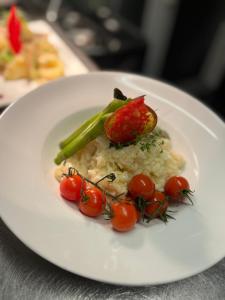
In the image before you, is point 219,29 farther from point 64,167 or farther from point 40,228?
point 40,228

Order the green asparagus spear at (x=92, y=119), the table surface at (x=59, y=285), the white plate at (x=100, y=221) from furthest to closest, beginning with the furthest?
1. the green asparagus spear at (x=92, y=119)
2. the table surface at (x=59, y=285)
3. the white plate at (x=100, y=221)

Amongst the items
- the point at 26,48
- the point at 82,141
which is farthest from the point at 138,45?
the point at 82,141

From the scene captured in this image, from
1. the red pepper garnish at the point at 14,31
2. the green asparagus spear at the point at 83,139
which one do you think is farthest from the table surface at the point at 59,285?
the red pepper garnish at the point at 14,31

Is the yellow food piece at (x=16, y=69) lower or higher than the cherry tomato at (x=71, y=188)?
lower

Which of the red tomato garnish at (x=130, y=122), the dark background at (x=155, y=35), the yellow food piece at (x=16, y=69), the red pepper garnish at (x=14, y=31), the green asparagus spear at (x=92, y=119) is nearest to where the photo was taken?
the red tomato garnish at (x=130, y=122)

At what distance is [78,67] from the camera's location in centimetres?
216

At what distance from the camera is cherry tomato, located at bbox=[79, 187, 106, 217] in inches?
49.3

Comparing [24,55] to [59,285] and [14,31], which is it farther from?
[59,285]

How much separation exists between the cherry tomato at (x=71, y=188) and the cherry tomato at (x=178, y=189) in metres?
0.33

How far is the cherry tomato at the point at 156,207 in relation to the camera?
4.24 feet

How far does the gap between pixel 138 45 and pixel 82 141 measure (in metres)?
1.71

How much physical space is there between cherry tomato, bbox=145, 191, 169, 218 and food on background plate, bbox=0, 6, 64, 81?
3.53 feet

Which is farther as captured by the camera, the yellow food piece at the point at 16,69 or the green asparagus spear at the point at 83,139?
the yellow food piece at the point at 16,69

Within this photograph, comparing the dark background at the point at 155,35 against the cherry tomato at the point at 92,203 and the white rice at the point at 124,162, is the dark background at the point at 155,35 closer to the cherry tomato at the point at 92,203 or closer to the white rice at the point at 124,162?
the white rice at the point at 124,162
